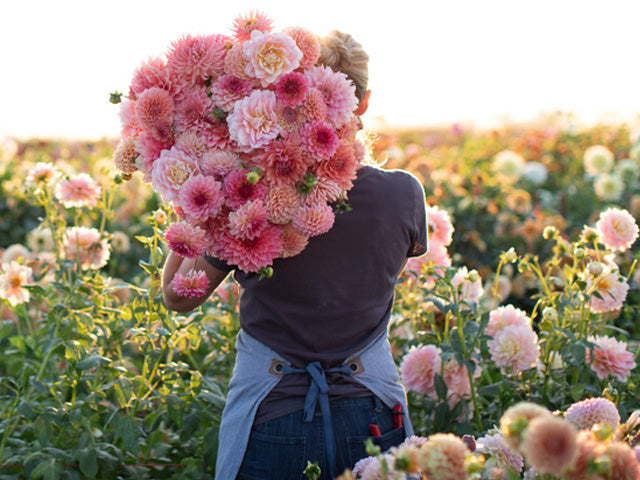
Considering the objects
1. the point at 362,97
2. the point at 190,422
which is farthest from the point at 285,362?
the point at 190,422

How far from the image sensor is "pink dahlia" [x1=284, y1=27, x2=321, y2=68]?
1.35m

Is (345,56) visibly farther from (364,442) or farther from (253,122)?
(364,442)

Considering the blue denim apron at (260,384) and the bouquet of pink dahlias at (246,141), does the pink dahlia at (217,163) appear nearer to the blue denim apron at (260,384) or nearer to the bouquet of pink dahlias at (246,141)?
the bouquet of pink dahlias at (246,141)

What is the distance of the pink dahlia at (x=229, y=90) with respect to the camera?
1320mm

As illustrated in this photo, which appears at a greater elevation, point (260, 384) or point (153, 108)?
point (153, 108)

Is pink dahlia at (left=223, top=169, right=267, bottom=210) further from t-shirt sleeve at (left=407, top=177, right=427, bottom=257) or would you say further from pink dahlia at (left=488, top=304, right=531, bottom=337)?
pink dahlia at (left=488, top=304, right=531, bottom=337)

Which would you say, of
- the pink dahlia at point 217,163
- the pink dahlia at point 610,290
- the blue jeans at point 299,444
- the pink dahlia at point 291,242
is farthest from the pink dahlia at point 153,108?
the pink dahlia at point 610,290

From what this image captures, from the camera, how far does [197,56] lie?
1344 mm

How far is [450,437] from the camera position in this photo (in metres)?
0.85

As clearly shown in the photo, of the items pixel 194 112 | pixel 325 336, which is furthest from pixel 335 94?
pixel 325 336

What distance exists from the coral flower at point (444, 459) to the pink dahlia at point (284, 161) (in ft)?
2.06

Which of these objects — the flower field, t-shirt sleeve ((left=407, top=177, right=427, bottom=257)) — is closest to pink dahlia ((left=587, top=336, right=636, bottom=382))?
the flower field

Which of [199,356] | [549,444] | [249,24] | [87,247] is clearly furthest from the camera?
[199,356]

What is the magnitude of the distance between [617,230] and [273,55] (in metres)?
1.34
